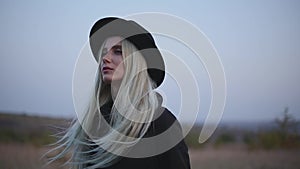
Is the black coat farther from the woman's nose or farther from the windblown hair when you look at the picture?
the woman's nose

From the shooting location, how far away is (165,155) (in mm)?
1399

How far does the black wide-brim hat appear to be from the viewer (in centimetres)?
148

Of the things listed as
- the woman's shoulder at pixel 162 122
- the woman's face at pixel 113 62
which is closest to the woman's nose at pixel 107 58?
the woman's face at pixel 113 62

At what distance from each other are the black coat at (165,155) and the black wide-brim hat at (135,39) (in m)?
0.14

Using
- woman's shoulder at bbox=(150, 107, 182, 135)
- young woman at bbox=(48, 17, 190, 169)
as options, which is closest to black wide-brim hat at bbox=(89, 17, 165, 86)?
young woman at bbox=(48, 17, 190, 169)

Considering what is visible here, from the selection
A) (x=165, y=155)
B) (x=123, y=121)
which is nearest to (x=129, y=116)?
(x=123, y=121)

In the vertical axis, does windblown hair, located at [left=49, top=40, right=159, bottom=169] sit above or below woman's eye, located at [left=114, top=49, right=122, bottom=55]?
below

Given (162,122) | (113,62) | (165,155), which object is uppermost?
(113,62)

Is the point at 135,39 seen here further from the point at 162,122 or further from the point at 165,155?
the point at 165,155

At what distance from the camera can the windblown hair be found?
1.43 m

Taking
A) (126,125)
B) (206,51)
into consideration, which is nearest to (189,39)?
(206,51)

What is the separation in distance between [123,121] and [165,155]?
0.58 ft

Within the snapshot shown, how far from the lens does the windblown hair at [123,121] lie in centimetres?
143

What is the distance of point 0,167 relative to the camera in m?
4.35
